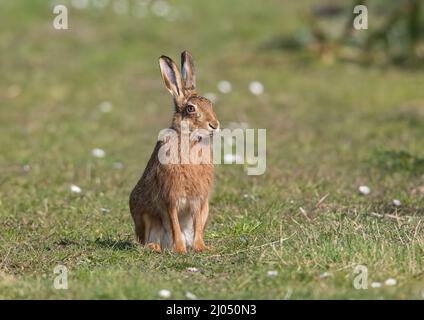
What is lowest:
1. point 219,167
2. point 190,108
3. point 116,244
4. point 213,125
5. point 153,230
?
point 116,244

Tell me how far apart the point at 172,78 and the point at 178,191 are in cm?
88

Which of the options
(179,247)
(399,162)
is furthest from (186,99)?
(399,162)

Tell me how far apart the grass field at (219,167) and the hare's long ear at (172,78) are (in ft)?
3.68

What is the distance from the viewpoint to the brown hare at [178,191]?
6.72 m

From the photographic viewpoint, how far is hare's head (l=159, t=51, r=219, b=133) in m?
6.68

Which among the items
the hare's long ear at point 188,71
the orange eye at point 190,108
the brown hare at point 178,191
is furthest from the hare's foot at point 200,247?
the hare's long ear at point 188,71

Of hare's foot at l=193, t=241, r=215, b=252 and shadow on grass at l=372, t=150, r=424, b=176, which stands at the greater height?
shadow on grass at l=372, t=150, r=424, b=176

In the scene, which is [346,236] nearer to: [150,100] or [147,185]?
[147,185]

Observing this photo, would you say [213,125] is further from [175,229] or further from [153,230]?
[153,230]

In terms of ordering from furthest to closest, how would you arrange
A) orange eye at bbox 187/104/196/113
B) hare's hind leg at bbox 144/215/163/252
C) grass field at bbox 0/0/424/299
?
hare's hind leg at bbox 144/215/163/252 → orange eye at bbox 187/104/196/113 → grass field at bbox 0/0/424/299

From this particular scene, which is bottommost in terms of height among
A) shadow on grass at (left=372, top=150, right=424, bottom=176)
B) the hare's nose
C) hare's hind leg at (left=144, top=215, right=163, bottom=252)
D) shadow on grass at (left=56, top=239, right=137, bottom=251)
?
shadow on grass at (left=56, top=239, right=137, bottom=251)

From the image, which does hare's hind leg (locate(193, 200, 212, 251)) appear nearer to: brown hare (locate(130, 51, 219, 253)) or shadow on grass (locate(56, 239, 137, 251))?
brown hare (locate(130, 51, 219, 253))

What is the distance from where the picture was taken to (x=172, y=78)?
7.00 metres

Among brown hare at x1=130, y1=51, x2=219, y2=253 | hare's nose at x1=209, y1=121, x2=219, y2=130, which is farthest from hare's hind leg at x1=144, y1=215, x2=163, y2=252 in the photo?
hare's nose at x1=209, y1=121, x2=219, y2=130
